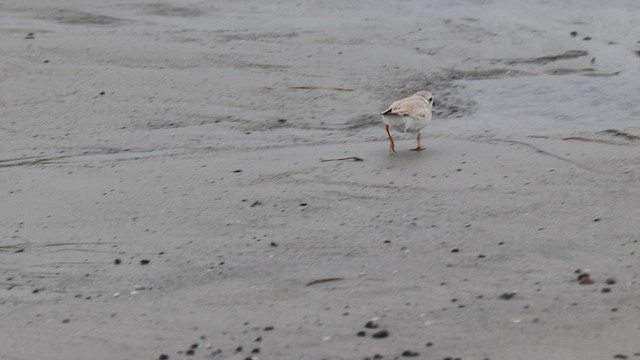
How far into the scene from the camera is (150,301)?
590cm

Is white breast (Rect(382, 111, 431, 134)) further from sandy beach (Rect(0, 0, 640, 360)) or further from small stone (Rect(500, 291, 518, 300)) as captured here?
small stone (Rect(500, 291, 518, 300))

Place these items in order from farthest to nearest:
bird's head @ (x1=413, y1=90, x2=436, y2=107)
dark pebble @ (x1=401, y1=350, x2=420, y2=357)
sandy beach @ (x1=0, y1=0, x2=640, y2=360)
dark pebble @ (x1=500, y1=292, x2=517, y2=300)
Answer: bird's head @ (x1=413, y1=90, x2=436, y2=107), dark pebble @ (x1=500, y1=292, x2=517, y2=300), sandy beach @ (x1=0, y1=0, x2=640, y2=360), dark pebble @ (x1=401, y1=350, x2=420, y2=357)

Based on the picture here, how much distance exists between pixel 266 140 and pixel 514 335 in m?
3.43

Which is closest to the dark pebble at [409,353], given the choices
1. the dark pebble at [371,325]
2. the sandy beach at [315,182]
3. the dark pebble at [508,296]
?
the sandy beach at [315,182]

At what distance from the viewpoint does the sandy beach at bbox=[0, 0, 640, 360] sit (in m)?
5.52

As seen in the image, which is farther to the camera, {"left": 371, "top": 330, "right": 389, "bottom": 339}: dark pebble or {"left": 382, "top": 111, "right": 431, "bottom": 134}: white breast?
{"left": 382, "top": 111, "right": 431, "bottom": 134}: white breast

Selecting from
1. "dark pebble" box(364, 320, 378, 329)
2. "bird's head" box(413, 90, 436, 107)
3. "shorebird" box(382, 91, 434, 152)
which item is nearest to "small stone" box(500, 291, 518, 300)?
"dark pebble" box(364, 320, 378, 329)

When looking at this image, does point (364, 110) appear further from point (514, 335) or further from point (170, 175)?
point (514, 335)

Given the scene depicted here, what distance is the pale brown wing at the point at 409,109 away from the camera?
7914 millimetres

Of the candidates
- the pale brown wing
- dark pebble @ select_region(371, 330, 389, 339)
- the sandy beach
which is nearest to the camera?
dark pebble @ select_region(371, 330, 389, 339)

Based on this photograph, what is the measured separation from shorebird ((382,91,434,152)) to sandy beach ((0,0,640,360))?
151 mm

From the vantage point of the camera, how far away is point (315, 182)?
741 centimetres

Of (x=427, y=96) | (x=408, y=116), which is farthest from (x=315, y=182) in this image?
(x=427, y=96)

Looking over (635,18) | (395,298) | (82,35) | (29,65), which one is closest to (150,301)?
(395,298)
